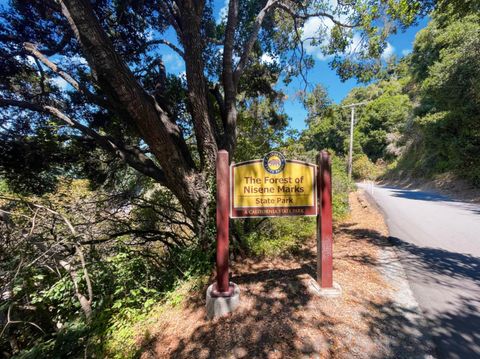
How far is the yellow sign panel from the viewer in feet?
9.53

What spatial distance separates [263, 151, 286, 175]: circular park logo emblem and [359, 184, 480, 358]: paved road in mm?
2331

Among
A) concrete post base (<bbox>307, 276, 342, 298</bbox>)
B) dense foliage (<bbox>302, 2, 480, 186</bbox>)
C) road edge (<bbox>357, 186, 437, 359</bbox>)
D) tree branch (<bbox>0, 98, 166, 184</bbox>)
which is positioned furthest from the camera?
dense foliage (<bbox>302, 2, 480, 186</bbox>)

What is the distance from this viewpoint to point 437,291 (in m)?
3.02

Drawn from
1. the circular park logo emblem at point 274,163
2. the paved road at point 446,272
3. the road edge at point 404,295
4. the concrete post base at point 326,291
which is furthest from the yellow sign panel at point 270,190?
the paved road at point 446,272

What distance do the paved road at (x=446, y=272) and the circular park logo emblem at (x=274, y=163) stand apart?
2.33 metres

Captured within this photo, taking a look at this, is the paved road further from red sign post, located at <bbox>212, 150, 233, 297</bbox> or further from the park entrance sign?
red sign post, located at <bbox>212, 150, 233, 297</bbox>

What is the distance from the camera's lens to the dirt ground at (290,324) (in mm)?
2150

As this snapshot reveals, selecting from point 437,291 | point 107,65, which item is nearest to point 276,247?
point 437,291

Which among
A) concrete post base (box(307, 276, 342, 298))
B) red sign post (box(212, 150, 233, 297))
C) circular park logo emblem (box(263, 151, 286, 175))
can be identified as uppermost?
circular park logo emblem (box(263, 151, 286, 175))

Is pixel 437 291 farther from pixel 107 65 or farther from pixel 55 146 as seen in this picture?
pixel 55 146

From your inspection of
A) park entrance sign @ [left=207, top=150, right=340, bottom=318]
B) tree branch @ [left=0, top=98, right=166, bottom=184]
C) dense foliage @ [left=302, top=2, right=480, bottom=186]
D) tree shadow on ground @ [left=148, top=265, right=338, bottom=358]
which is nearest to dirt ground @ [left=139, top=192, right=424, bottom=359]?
tree shadow on ground @ [left=148, top=265, right=338, bottom=358]

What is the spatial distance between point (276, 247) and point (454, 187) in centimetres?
1499

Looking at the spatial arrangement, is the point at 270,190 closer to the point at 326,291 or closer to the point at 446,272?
the point at 326,291

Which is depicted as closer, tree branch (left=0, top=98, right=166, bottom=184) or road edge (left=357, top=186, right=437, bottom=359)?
road edge (left=357, top=186, right=437, bottom=359)
